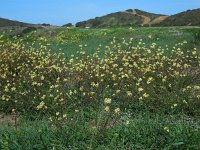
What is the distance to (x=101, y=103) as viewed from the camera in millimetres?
10664

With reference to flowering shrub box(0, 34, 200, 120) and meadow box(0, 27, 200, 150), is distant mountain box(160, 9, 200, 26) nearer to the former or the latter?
meadow box(0, 27, 200, 150)

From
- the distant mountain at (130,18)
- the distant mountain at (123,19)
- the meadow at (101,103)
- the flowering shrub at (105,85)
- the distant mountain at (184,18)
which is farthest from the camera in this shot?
the distant mountain at (123,19)

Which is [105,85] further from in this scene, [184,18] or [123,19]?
[123,19]

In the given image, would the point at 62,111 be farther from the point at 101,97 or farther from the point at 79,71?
the point at 79,71

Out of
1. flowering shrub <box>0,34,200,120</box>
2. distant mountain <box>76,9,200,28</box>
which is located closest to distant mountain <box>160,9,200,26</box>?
distant mountain <box>76,9,200,28</box>

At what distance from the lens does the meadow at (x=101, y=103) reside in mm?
7844

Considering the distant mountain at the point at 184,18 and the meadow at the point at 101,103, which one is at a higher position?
the distant mountain at the point at 184,18

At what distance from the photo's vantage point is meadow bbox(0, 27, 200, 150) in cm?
784

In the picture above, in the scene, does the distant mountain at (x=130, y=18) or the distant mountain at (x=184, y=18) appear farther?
the distant mountain at (x=130, y=18)

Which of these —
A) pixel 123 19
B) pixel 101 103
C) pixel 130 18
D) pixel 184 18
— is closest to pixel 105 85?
pixel 101 103

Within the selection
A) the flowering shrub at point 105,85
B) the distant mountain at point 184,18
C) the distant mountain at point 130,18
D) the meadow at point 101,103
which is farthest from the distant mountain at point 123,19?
the flowering shrub at point 105,85

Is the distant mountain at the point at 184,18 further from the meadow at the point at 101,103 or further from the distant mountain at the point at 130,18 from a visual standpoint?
the meadow at the point at 101,103

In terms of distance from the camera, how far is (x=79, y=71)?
1337 cm

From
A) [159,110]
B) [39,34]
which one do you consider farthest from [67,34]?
[159,110]
